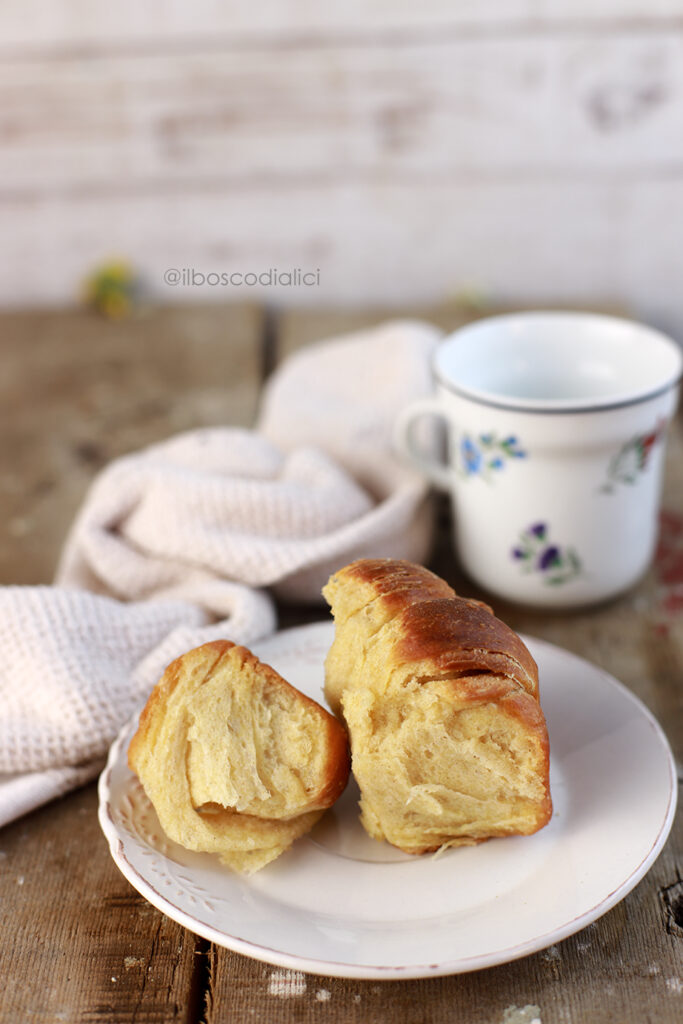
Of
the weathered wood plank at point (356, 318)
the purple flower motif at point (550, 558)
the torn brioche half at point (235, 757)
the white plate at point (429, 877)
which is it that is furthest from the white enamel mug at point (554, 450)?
the weathered wood plank at point (356, 318)

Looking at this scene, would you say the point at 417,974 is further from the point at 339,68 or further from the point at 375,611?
the point at 339,68

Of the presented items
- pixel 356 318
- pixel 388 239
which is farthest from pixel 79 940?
pixel 388 239

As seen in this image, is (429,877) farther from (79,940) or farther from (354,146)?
(354,146)

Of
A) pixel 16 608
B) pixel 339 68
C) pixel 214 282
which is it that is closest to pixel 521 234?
pixel 339 68

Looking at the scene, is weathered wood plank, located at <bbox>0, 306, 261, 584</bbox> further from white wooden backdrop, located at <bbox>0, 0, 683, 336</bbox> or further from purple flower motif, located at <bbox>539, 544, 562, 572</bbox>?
purple flower motif, located at <bbox>539, 544, 562, 572</bbox>

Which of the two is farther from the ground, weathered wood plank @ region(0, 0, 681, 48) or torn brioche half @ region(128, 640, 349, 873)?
weathered wood plank @ region(0, 0, 681, 48)

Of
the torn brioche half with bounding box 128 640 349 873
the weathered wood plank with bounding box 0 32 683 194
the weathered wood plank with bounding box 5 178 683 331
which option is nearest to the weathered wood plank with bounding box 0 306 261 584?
the weathered wood plank with bounding box 5 178 683 331
